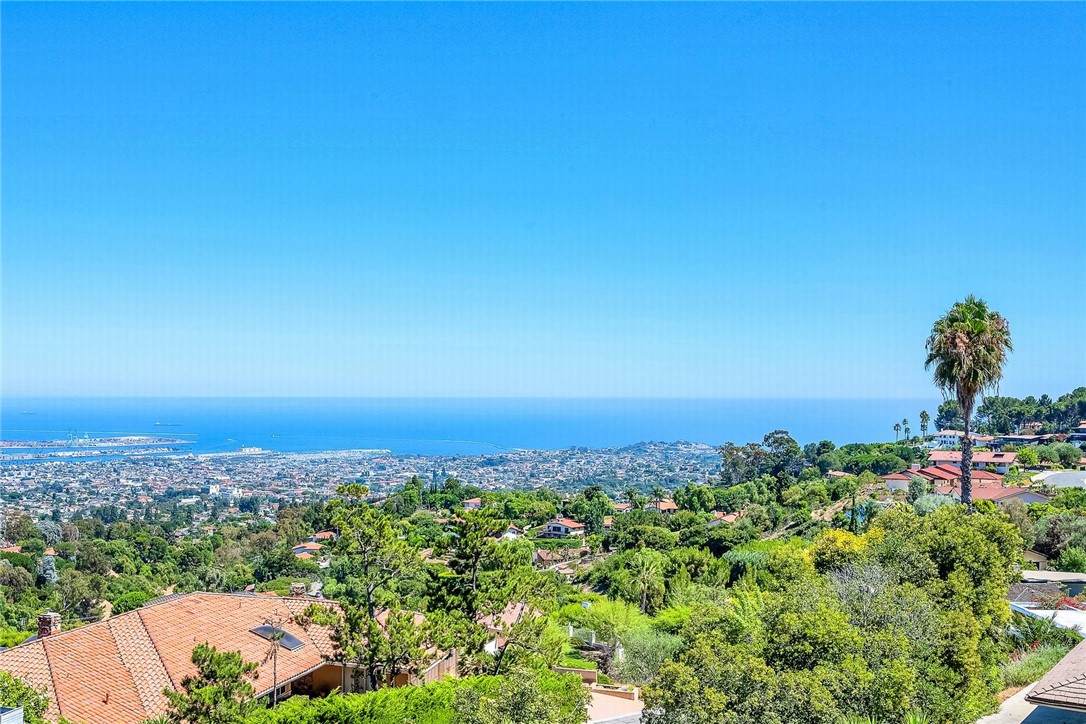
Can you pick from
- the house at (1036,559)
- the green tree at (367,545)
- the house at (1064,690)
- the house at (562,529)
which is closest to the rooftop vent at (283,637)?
the green tree at (367,545)

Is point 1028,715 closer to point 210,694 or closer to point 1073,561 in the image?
point 210,694

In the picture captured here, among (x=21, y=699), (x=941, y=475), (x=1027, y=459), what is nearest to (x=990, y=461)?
(x=1027, y=459)

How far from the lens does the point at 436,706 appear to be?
14500 mm

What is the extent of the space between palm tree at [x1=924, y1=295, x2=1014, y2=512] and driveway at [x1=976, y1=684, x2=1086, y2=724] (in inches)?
320

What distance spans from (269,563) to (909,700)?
173 feet

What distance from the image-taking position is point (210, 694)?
38.5 ft

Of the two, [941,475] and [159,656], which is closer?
[159,656]

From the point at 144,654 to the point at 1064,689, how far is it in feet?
51.9

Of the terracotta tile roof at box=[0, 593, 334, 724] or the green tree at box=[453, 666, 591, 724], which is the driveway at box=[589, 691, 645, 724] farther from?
the green tree at box=[453, 666, 591, 724]

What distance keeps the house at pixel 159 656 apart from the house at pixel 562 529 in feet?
167

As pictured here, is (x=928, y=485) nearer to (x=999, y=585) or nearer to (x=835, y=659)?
(x=999, y=585)

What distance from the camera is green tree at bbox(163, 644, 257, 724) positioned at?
11.7 meters

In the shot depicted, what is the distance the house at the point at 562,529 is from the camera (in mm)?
70688

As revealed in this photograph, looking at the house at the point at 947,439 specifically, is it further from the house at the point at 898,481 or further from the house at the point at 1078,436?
the house at the point at 898,481
